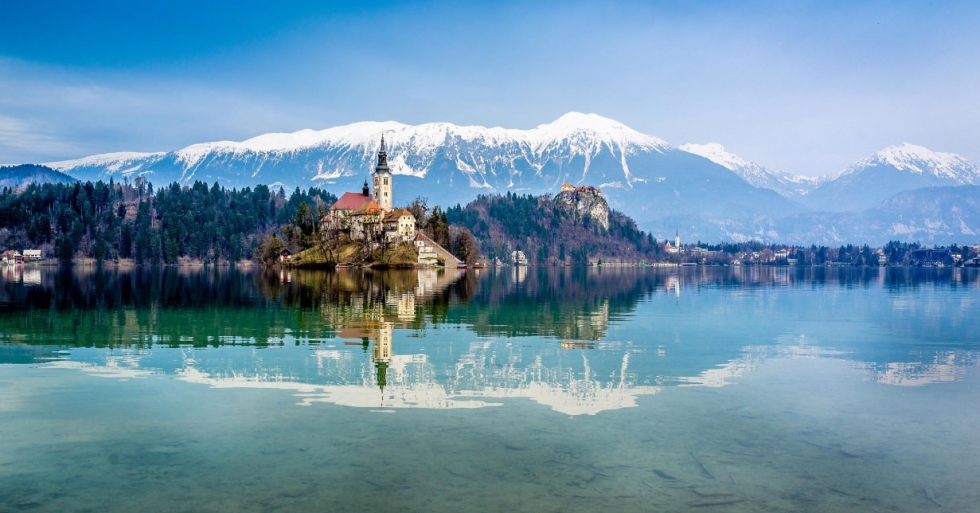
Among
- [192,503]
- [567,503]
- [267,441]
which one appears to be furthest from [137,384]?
[567,503]

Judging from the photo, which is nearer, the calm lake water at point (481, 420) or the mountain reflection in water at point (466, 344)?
the calm lake water at point (481, 420)

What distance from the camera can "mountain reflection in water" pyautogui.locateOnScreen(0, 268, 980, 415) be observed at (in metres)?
25.6

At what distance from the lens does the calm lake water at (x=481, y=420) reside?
1475 cm

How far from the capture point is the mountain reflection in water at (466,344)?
25.6 m

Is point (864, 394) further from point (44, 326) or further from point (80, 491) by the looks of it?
point (44, 326)

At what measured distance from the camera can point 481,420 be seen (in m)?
20.2

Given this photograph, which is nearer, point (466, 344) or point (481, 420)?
point (481, 420)

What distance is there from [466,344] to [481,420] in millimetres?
15921

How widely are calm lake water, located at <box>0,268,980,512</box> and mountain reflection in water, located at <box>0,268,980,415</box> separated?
21cm

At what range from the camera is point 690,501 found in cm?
1438

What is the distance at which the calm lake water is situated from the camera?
48.4 ft

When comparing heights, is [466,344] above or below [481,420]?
above

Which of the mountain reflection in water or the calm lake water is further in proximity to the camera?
the mountain reflection in water

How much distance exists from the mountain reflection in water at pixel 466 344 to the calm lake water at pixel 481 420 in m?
0.21
